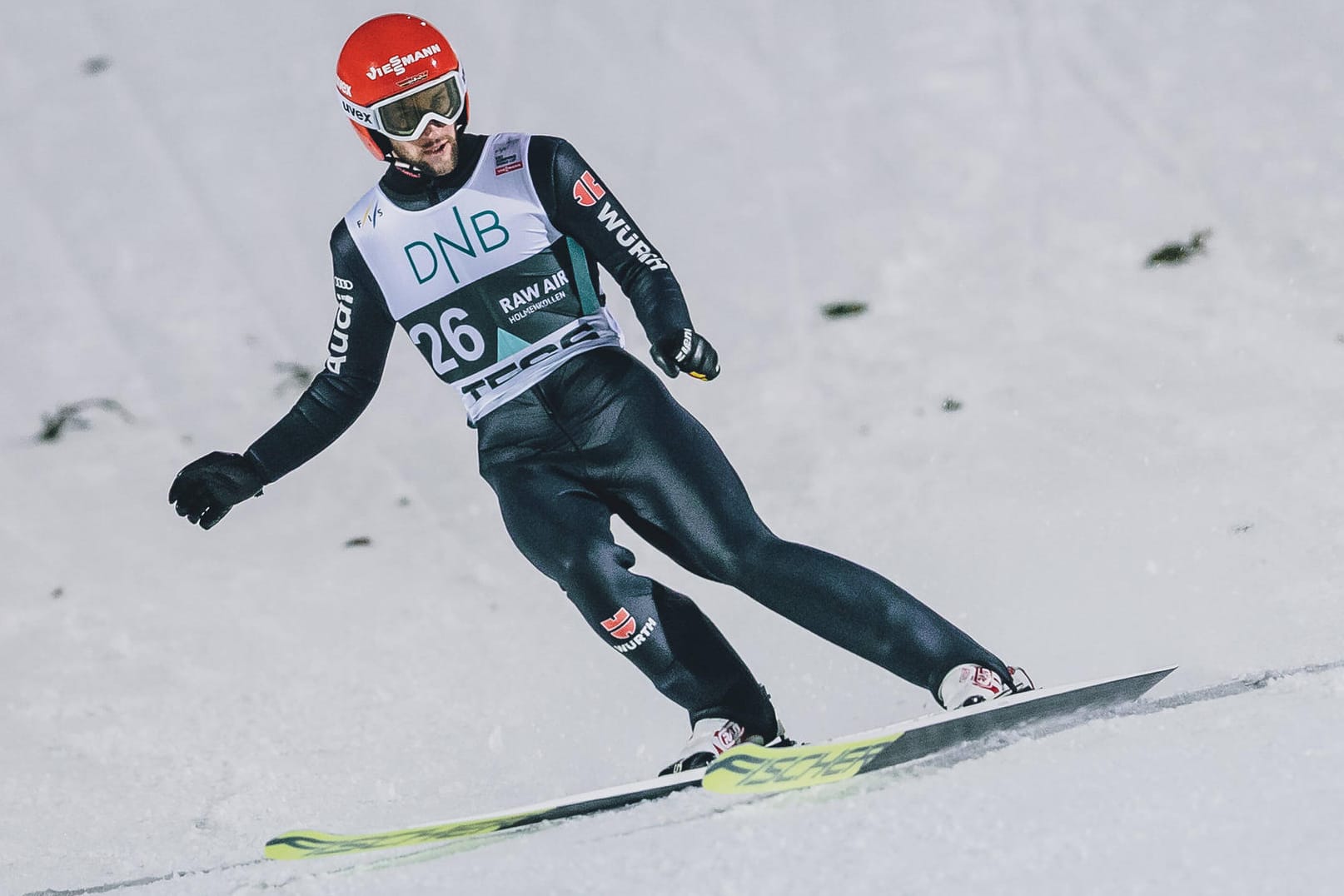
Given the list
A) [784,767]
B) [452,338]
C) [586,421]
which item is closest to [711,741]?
[784,767]

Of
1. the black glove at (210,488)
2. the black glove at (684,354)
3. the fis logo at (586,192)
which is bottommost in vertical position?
the black glove at (684,354)

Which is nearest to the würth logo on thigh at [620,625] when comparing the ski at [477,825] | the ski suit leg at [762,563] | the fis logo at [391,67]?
the ski suit leg at [762,563]

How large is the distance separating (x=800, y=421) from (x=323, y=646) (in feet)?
5.74

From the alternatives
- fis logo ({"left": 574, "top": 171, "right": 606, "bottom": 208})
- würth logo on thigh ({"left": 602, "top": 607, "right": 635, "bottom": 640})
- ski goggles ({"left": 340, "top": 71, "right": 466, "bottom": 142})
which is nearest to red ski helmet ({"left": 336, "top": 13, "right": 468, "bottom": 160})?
ski goggles ({"left": 340, "top": 71, "right": 466, "bottom": 142})

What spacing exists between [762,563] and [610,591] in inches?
11.9

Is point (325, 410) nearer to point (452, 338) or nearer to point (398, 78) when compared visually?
point (452, 338)

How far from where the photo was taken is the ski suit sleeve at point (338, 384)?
316 centimetres

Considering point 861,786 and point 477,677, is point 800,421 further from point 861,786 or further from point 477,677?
point 861,786

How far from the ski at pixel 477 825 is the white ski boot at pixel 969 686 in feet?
1.63

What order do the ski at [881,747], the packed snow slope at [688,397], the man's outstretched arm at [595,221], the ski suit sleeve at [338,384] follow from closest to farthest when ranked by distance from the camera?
1. the ski at [881,747]
2. the man's outstretched arm at [595,221]
3. the ski suit sleeve at [338,384]
4. the packed snow slope at [688,397]

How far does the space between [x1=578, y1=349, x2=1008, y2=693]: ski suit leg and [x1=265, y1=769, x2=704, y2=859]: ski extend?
0.39 metres

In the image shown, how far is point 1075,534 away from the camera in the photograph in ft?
14.2

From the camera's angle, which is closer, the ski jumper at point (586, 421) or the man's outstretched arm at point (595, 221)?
the ski jumper at point (586, 421)

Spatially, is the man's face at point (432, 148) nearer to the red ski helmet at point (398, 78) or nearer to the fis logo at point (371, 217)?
the red ski helmet at point (398, 78)
